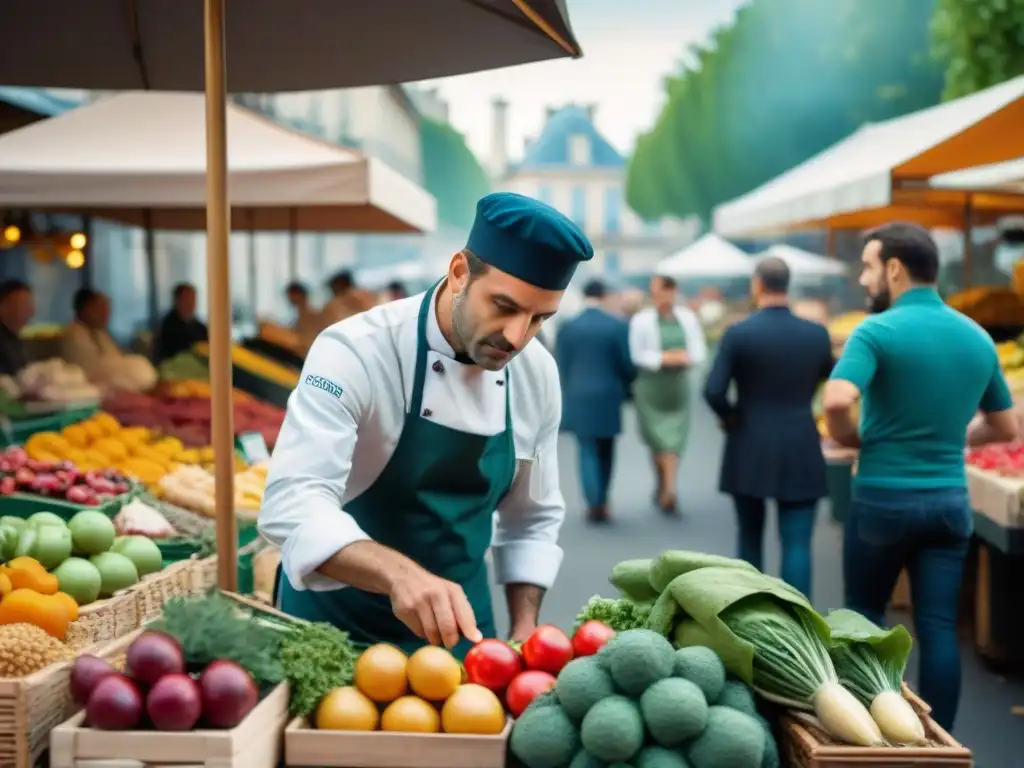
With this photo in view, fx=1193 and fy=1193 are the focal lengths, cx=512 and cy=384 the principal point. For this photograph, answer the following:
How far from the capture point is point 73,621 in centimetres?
272

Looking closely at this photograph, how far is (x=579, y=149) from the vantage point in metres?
99.9

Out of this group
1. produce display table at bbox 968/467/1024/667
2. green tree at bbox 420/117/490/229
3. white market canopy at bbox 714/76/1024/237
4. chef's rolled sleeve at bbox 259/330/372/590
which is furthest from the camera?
green tree at bbox 420/117/490/229

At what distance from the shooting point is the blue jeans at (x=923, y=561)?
449 centimetres

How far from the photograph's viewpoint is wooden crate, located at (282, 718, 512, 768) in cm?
208

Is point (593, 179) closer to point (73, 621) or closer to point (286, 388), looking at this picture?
point (286, 388)

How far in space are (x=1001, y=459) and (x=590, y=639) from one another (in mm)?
4756

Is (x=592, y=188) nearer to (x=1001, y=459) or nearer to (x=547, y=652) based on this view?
(x=1001, y=459)

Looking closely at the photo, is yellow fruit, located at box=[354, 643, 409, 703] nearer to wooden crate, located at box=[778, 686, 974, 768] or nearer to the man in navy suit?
wooden crate, located at box=[778, 686, 974, 768]

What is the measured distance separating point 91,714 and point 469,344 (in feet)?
3.30

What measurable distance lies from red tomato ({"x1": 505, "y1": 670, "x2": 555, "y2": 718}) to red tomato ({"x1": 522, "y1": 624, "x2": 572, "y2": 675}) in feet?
0.19

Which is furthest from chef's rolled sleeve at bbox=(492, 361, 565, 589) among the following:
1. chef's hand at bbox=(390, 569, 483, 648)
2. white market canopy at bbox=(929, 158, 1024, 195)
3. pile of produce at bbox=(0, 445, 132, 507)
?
white market canopy at bbox=(929, 158, 1024, 195)

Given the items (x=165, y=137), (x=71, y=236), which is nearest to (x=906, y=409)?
(x=165, y=137)

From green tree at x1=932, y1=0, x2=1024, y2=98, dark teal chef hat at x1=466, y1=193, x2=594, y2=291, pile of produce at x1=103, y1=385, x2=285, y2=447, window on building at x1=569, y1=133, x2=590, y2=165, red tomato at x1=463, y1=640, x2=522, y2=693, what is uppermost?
window on building at x1=569, y1=133, x2=590, y2=165

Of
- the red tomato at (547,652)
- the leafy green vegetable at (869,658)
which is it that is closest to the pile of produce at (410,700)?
the red tomato at (547,652)
